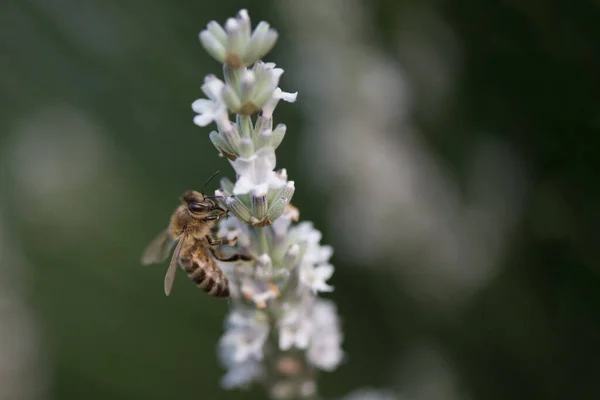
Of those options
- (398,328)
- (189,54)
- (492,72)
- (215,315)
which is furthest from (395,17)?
(215,315)

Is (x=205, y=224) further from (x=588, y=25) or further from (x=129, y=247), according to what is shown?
(x=129, y=247)

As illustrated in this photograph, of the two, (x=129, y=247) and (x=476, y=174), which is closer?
(x=476, y=174)

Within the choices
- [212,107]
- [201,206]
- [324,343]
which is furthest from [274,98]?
[324,343]

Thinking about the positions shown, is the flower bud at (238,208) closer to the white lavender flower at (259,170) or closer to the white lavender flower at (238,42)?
the white lavender flower at (259,170)

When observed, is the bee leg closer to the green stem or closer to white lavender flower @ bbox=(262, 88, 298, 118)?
the green stem

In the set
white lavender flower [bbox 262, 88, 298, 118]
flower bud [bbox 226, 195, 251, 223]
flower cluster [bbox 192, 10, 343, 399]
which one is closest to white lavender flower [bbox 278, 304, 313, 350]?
flower cluster [bbox 192, 10, 343, 399]

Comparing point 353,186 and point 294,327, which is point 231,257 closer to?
point 294,327

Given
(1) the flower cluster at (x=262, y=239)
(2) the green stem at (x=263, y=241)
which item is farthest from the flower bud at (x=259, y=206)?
(2) the green stem at (x=263, y=241)
